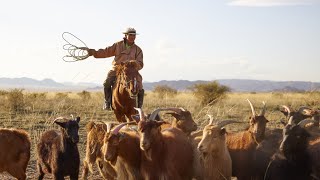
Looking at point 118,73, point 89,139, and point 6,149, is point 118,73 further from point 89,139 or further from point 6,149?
point 6,149

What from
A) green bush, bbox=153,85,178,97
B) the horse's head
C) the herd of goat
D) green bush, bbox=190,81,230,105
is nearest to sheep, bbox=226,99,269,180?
the herd of goat

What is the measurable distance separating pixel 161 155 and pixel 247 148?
7.53 ft

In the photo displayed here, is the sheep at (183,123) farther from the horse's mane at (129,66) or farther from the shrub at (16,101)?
the shrub at (16,101)

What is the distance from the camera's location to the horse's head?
11.7 meters

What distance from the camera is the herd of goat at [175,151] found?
9.15 meters

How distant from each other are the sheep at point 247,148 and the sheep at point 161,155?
1496 millimetres

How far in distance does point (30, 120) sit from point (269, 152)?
1224 centimetres

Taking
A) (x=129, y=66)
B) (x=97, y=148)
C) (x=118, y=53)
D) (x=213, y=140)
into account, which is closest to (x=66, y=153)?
(x=97, y=148)

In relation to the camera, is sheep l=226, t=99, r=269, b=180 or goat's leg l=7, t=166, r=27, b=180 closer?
goat's leg l=7, t=166, r=27, b=180

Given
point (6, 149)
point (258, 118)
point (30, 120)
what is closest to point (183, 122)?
point (258, 118)

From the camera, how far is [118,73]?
1229 cm

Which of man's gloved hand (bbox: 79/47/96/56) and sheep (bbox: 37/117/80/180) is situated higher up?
man's gloved hand (bbox: 79/47/96/56)

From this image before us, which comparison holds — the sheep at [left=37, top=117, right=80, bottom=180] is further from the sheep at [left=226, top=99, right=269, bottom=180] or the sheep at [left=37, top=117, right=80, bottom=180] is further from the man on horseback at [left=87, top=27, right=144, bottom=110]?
the sheep at [left=226, top=99, right=269, bottom=180]

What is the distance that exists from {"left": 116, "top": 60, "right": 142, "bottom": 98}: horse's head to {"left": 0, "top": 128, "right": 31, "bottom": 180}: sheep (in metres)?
2.62
